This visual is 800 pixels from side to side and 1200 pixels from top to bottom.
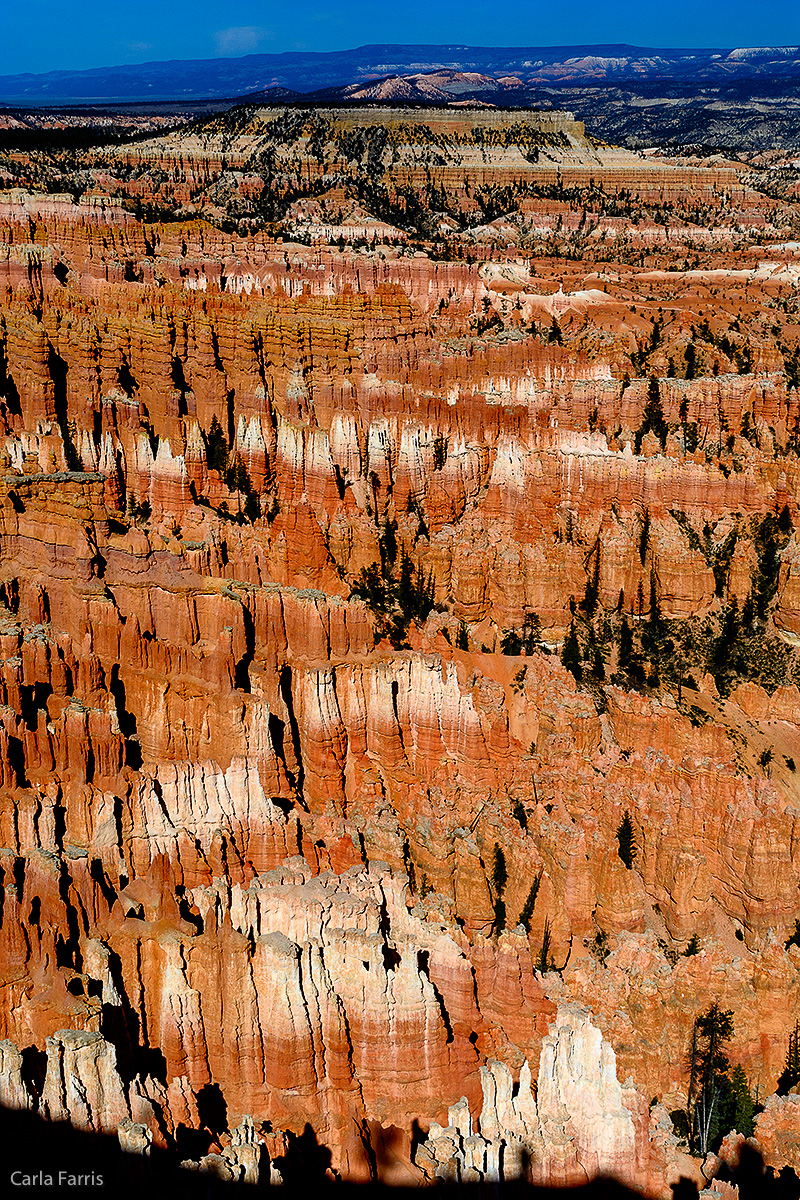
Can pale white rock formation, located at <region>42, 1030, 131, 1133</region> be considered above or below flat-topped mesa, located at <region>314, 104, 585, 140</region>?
below

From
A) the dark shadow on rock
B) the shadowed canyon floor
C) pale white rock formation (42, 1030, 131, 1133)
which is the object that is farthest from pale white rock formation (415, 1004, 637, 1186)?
pale white rock formation (42, 1030, 131, 1133)

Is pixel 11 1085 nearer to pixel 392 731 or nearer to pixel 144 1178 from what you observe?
pixel 144 1178

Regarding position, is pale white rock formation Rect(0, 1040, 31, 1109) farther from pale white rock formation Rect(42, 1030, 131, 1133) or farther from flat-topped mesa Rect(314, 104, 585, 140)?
flat-topped mesa Rect(314, 104, 585, 140)

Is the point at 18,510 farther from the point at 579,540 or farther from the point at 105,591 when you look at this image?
the point at 579,540

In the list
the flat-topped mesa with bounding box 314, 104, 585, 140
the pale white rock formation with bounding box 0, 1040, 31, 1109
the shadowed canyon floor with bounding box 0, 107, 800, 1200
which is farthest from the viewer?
the flat-topped mesa with bounding box 314, 104, 585, 140

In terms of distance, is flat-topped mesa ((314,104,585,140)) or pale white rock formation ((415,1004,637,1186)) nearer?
pale white rock formation ((415,1004,637,1186))

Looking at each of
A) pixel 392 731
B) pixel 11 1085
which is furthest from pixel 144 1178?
pixel 392 731

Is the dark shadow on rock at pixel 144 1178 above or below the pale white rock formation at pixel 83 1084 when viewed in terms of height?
below

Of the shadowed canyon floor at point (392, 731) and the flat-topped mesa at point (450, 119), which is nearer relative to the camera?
the shadowed canyon floor at point (392, 731)

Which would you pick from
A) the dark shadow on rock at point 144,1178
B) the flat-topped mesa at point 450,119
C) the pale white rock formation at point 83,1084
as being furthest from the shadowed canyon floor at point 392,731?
the flat-topped mesa at point 450,119

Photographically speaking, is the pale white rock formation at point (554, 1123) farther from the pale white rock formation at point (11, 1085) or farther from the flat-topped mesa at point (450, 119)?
the flat-topped mesa at point (450, 119)
